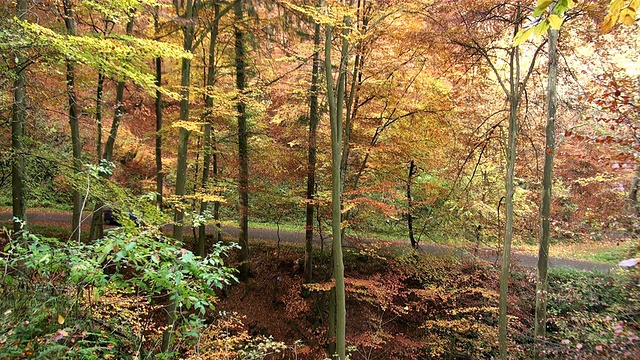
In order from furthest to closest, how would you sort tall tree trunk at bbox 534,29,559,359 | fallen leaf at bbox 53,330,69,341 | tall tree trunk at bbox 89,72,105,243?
tall tree trunk at bbox 89,72,105,243 < tall tree trunk at bbox 534,29,559,359 < fallen leaf at bbox 53,330,69,341

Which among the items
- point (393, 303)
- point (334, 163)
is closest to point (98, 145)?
point (334, 163)

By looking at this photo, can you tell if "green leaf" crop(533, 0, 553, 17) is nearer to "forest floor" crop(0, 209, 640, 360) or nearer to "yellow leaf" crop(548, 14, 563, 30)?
"yellow leaf" crop(548, 14, 563, 30)

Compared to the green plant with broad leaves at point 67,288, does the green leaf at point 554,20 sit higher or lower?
higher

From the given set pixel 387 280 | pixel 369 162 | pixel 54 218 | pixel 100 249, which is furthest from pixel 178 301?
pixel 54 218

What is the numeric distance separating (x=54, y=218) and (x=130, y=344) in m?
16.2

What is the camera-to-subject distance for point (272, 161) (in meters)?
9.97

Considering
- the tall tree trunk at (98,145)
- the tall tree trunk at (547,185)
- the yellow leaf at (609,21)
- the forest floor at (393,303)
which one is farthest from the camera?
the forest floor at (393,303)

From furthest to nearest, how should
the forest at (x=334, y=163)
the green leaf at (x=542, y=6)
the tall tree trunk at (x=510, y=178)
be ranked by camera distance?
the tall tree trunk at (x=510, y=178), the forest at (x=334, y=163), the green leaf at (x=542, y=6)

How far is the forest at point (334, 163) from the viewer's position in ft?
13.9

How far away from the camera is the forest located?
13.9 ft

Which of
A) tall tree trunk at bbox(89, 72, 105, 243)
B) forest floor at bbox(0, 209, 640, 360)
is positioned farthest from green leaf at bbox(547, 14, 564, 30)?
tall tree trunk at bbox(89, 72, 105, 243)

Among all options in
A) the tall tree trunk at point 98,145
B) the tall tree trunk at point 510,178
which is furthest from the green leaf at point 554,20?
the tall tree trunk at point 98,145

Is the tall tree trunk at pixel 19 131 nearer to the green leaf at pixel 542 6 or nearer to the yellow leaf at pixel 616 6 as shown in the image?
the green leaf at pixel 542 6

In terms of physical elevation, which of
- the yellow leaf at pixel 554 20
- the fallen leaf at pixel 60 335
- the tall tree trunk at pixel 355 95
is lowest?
the fallen leaf at pixel 60 335
